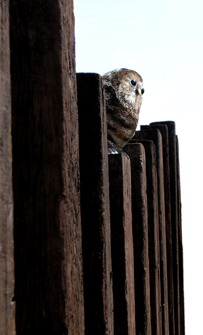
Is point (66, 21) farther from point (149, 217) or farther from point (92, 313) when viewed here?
point (149, 217)

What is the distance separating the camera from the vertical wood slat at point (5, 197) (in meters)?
0.89

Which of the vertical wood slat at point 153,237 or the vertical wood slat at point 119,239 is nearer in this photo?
the vertical wood slat at point 119,239

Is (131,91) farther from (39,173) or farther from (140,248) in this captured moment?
(39,173)

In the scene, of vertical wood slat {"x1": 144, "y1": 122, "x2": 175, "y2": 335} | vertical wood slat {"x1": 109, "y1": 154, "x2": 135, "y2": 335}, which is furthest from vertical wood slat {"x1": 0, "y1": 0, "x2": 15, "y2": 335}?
vertical wood slat {"x1": 144, "y1": 122, "x2": 175, "y2": 335}

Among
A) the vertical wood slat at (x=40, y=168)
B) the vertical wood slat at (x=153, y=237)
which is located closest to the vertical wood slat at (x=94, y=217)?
the vertical wood slat at (x=40, y=168)

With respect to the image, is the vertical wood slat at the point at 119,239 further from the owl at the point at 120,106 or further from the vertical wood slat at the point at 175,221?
the vertical wood slat at the point at 175,221

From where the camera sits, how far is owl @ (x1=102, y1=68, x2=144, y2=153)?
1.89 m

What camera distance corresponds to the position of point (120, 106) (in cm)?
190

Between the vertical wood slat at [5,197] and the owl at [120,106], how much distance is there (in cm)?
93

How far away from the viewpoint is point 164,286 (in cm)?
255

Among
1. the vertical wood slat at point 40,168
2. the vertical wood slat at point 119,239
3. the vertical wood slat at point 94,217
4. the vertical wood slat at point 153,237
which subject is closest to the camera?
the vertical wood slat at point 40,168

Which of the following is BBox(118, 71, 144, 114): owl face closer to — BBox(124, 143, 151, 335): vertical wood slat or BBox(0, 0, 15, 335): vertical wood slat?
BBox(124, 143, 151, 335): vertical wood slat

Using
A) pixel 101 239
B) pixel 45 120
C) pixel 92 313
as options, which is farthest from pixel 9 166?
pixel 92 313

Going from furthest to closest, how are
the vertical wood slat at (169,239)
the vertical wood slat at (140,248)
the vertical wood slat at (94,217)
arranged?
the vertical wood slat at (169,239) → the vertical wood slat at (140,248) → the vertical wood slat at (94,217)
